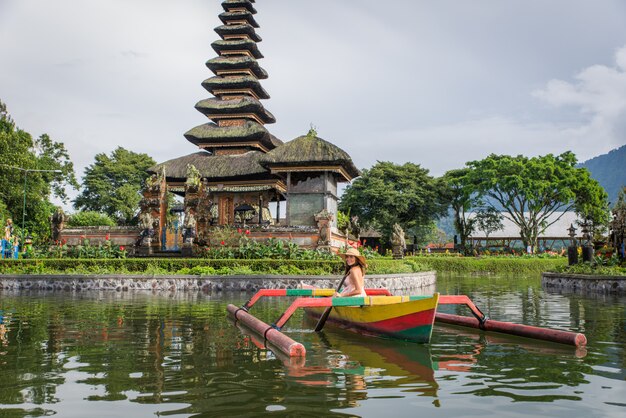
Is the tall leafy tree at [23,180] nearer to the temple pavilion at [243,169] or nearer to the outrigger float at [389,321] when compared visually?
the temple pavilion at [243,169]

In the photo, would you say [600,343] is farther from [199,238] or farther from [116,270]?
[199,238]

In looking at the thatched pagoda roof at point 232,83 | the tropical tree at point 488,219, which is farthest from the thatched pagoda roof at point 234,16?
the tropical tree at point 488,219

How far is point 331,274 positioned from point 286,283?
2.39m

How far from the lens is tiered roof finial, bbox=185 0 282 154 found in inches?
1650

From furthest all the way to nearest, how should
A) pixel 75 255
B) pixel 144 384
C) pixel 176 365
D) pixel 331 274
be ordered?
pixel 75 255 → pixel 331 274 → pixel 176 365 → pixel 144 384

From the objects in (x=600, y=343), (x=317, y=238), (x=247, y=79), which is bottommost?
(x=600, y=343)

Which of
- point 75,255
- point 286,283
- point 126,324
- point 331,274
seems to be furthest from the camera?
point 75,255

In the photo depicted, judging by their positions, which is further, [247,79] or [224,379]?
[247,79]

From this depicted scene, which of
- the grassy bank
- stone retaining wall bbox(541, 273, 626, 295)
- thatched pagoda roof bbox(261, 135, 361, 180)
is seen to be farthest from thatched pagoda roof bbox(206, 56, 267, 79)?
stone retaining wall bbox(541, 273, 626, 295)

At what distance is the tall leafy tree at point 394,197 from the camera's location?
185 feet

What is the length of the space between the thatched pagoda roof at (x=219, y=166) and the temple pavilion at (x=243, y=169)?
7cm

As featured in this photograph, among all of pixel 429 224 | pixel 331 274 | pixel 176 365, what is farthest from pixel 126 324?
pixel 429 224

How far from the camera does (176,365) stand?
7738 mm

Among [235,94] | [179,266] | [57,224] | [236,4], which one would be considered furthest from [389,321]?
[236,4]
